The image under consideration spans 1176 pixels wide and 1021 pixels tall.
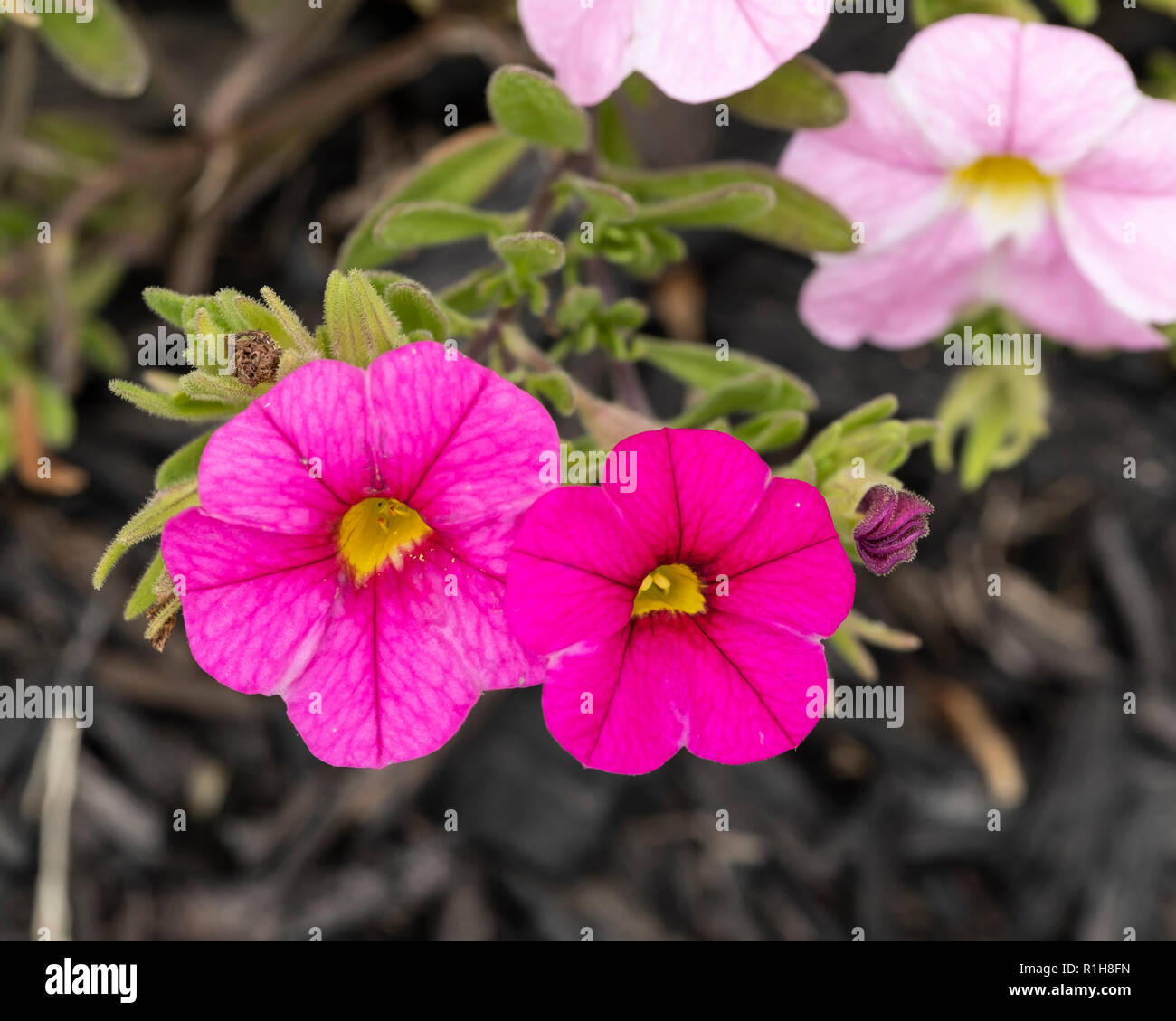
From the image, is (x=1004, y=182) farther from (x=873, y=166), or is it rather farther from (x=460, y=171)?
(x=460, y=171)

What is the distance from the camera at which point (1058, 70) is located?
1443 mm

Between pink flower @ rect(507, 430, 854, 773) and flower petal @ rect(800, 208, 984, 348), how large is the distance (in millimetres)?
671

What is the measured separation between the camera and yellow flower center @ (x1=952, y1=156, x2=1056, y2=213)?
1701 millimetres

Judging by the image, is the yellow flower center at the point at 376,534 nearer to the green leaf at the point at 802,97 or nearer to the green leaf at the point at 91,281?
the green leaf at the point at 802,97

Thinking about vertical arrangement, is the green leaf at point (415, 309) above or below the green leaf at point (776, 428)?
above

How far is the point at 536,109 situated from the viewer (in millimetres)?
1449

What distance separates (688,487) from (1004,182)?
0.97 metres

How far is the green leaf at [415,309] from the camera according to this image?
1232 millimetres

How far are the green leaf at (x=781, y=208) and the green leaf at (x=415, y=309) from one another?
1.67 ft

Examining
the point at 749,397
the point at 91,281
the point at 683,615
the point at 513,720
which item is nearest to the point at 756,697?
the point at 683,615

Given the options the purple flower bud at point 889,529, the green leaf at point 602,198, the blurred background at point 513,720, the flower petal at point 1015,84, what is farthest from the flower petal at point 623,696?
the blurred background at point 513,720

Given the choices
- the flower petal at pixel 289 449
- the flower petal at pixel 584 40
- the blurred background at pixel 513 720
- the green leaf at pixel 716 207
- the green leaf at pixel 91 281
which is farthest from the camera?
the blurred background at pixel 513 720

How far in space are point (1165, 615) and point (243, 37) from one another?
281 cm

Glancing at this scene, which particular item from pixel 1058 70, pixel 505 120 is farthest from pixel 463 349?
pixel 1058 70
